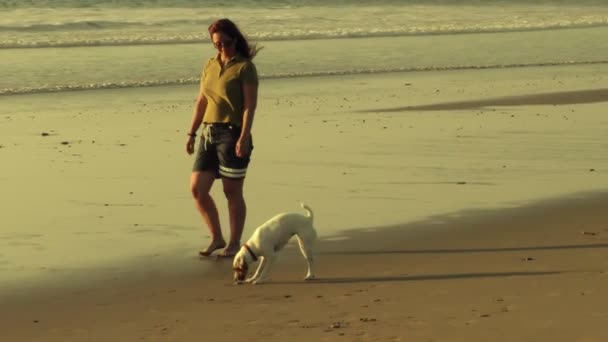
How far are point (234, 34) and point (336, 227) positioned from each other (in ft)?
5.97

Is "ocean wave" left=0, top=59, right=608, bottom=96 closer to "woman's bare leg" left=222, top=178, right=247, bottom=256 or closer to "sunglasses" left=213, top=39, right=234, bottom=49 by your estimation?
"woman's bare leg" left=222, top=178, right=247, bottom=256

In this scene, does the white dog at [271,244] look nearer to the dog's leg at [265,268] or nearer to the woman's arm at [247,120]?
the dog's leg at [265,268]

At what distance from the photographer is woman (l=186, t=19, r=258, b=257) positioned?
29.3 ft

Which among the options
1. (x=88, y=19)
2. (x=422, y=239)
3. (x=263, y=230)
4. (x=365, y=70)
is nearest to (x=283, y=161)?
(x=422, y=239)

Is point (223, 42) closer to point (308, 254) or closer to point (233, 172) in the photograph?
point (233, 172)

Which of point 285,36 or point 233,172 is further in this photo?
point 285,36

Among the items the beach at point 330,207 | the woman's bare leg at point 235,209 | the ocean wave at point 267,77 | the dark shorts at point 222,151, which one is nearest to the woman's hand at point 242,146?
the dark shorts at point 222,151

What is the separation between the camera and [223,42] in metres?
8.90

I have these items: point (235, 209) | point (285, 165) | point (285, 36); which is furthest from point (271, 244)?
point (285, 36)

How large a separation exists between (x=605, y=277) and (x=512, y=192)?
11.6ft

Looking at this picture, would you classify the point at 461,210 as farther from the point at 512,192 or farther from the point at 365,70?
the point at 365,70

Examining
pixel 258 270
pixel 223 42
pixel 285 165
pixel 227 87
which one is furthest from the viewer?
pixel 285 165

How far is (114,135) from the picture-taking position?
51.6 feet

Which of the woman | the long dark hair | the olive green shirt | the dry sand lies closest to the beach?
the dry sand
